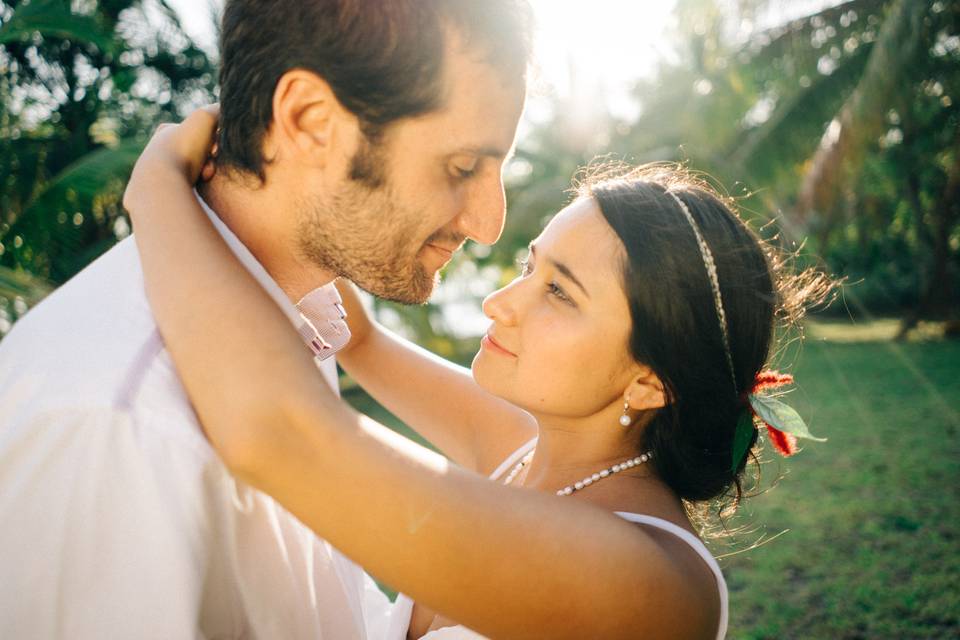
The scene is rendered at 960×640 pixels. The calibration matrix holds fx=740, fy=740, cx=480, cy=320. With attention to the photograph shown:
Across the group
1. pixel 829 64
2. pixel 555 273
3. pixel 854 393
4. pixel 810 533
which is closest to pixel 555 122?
pixel 829 64

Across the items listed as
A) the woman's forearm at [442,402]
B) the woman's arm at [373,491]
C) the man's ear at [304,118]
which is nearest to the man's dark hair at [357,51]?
the man's ear at [304,118]

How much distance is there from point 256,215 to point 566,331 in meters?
0.94

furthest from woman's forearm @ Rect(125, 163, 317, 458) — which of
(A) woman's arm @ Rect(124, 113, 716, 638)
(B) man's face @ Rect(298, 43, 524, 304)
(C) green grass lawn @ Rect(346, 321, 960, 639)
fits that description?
(C) green grass lawn @ Rect(346, 321, 960, 639)

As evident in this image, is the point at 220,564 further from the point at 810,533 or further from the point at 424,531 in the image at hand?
the point at 810,533

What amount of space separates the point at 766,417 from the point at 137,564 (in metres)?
1.79

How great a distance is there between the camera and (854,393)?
11.4m

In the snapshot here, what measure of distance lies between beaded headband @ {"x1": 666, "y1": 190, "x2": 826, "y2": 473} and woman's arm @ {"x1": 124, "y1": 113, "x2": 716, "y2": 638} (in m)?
0.83

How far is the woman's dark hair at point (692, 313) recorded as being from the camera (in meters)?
2.25

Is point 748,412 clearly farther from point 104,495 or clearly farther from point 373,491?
point 104,495

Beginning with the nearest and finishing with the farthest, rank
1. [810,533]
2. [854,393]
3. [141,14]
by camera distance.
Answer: [810,533], [141,14], [854,393]

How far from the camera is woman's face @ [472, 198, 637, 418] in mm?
2225

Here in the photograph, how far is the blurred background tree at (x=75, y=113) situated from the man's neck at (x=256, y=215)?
4.47 metres

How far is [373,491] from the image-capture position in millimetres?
1324

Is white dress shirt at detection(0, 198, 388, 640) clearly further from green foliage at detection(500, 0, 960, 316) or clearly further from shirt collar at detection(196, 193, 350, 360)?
green foliage at detection(500, 0, 960, 316)
